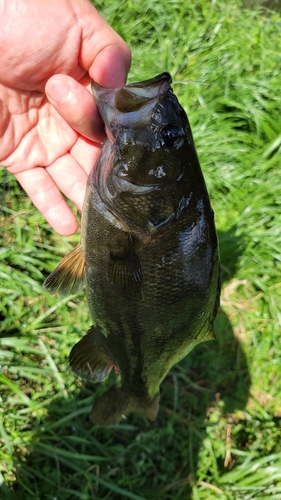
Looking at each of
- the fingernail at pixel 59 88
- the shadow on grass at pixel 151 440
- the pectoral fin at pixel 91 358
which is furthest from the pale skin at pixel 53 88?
the shadow on grass at pixel 151 440

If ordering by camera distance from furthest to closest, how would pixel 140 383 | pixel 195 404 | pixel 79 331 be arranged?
pixel 195 404 → pixel 79 331 → pixel 140 383

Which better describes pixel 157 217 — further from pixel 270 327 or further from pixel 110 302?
pixel 270 327

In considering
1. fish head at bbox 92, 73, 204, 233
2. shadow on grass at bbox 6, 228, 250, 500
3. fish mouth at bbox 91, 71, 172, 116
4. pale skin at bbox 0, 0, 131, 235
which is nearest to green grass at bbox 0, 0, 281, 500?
shadow on grass at bbox 6, 228, 250, 500

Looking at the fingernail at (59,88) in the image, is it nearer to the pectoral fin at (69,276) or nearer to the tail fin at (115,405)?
the pectoral fin at (69,276)

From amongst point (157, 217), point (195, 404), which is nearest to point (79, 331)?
point (195, 404)

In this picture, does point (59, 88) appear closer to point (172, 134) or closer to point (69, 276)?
point (172, 134)

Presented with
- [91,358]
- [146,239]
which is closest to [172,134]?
[146,239]
